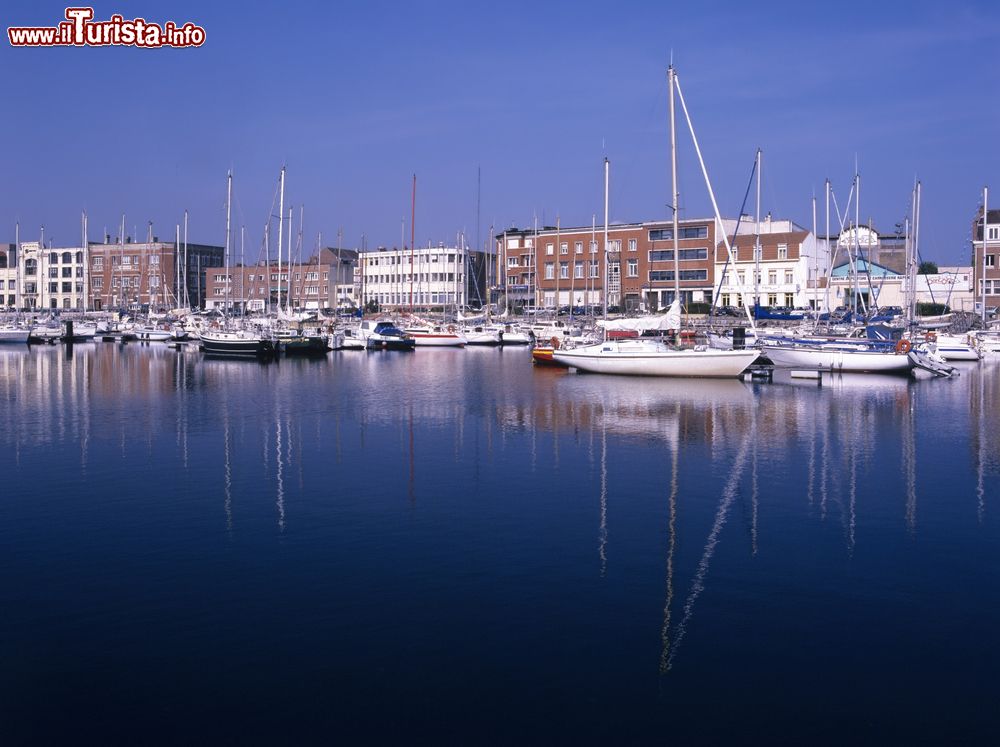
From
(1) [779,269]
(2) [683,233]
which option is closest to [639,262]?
(2) [683,233]

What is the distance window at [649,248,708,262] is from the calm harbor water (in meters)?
84.5

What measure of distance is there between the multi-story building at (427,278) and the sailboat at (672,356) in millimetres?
Answer: 85803

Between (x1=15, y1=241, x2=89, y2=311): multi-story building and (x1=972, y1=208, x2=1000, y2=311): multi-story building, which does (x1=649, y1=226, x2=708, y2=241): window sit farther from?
(x1=15, y1=241, x2=89, y2=311): multi-story building

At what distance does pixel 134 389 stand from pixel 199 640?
33.2 m

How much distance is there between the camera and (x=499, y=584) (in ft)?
45.3

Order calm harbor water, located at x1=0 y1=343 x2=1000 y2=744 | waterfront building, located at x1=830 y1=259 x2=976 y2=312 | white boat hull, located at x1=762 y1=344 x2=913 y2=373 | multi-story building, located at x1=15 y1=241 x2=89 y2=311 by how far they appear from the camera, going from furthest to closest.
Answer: multi-story building, located at x1=15 y1=241 x2=89 y2=311
waterfront building, located at x1=830 y1=259 x2=976 y2=312
white boat hull, located at x1=762 y1=344 x2=913 y2=373
calm harbor water, located at x1=0 y1=343 x2=1000 y2=744

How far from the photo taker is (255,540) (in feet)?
52.9

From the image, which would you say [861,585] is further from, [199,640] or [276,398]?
[276,398]

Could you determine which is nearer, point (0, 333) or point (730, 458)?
point (730, 458)

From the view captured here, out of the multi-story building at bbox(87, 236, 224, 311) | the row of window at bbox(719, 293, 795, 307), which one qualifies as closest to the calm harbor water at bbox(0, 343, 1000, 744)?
the row of window at bbox(719, 293, 795, 307)

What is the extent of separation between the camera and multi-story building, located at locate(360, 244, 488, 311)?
5433 inches

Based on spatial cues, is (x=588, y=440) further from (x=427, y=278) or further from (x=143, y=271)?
(x=143, y=271)

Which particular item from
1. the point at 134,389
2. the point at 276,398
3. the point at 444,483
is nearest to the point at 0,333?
the point at 134,389

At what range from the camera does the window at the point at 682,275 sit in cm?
11225
